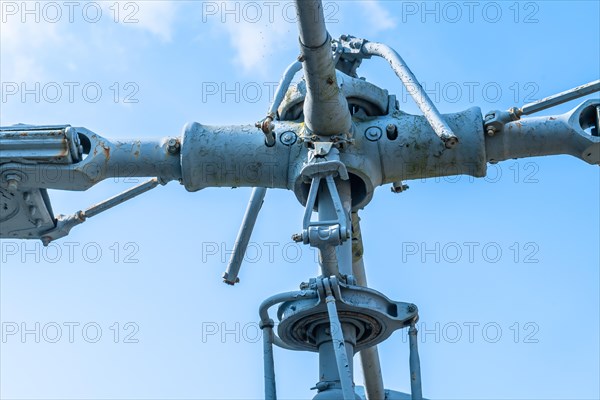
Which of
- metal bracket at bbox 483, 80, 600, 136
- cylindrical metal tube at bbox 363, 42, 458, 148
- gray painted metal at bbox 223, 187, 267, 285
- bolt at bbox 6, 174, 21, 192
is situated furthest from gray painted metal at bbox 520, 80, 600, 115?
bolt at bbox 6, 174, 21, 192

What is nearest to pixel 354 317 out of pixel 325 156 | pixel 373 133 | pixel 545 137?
pixel 325 156

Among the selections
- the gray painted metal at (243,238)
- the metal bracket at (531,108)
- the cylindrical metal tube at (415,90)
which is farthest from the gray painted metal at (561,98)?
the gray painted metal at (243,238)

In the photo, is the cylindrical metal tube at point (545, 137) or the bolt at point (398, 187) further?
the bolt at point (398, 187)

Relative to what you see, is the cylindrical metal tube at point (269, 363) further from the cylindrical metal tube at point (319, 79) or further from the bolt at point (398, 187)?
the bolt at point (398, 187)

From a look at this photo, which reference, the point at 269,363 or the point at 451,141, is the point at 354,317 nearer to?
the point at 269,363

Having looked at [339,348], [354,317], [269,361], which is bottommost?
[339,348]

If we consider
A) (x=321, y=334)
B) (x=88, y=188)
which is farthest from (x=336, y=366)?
(x=88, y=188)

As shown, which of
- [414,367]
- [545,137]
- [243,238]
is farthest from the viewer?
[243,238]

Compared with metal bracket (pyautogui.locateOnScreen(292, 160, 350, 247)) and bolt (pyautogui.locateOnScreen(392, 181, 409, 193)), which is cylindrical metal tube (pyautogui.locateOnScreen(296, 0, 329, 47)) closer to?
metal bracket (pyautogui.locateOnScreen(292, 160, 350, 247))

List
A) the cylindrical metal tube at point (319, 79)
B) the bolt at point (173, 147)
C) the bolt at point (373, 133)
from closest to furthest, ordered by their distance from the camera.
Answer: the cylindrical metal tube at point (319, 79), the bolt at point (373, 133), the bolt at point (173, 147)

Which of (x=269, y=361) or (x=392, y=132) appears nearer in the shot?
(x=269, y=361)

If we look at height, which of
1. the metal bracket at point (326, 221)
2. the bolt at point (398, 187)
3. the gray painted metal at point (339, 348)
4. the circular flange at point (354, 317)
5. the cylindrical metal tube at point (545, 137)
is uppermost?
the bolt at point (398, 187)

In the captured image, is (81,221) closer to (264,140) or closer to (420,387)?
(264,140)

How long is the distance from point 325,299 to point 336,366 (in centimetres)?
71
